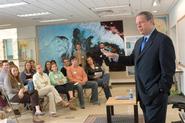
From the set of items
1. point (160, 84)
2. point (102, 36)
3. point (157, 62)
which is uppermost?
point (102, 36)

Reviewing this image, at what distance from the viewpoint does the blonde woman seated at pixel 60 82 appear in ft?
20.8

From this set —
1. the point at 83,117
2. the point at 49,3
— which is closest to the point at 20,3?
the point at 49,3

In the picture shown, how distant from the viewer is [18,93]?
212 inches

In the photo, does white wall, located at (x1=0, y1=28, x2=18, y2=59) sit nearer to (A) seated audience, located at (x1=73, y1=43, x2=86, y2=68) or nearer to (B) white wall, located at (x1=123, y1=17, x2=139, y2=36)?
(A) seated audience, located at (x1=73, y1=43, x2=86, y2=68)

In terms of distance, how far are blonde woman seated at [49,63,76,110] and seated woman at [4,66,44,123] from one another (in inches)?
36.5

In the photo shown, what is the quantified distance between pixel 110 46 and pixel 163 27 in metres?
2.13

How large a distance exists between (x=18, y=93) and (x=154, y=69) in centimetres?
388

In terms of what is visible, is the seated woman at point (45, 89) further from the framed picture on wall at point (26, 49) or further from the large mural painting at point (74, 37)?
the framed picture on wall at point (26, 49)

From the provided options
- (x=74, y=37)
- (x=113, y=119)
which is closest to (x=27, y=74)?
(x=113, y=119)

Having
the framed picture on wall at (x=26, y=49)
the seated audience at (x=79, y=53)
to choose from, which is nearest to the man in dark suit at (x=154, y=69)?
the seated audience at (x=79, y=53)

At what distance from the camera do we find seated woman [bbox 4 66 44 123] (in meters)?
5.33

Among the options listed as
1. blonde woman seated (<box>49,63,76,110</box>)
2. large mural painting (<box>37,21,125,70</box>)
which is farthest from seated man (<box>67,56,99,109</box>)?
large mural painting (<box>37,21,125,70</box>)

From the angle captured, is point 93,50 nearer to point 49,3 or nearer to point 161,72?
point 49,3

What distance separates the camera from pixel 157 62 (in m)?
2.04
